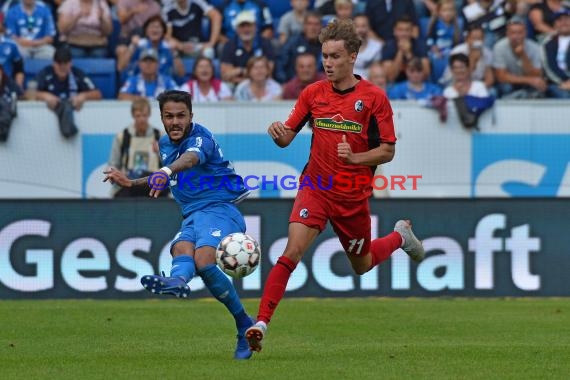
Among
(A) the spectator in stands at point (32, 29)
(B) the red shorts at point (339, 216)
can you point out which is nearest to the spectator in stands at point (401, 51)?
(A) the spectator in stands at point (32, 29)

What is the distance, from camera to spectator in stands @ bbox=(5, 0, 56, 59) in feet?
57.8

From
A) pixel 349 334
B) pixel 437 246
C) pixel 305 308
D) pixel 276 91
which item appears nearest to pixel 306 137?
pixel 276 91

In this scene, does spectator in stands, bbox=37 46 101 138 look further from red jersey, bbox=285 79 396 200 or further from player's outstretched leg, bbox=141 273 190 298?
player's outstretched leg, bbox=141 273 190 298

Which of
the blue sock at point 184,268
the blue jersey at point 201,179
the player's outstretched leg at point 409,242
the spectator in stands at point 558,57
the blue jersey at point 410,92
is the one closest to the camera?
the blue sock at point 184,268

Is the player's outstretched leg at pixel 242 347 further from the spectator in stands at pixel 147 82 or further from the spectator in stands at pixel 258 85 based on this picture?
the spectator in stands at pixel 147 82

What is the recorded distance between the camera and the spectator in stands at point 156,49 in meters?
17.3

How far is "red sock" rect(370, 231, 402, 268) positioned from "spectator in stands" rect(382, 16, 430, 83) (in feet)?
22.4

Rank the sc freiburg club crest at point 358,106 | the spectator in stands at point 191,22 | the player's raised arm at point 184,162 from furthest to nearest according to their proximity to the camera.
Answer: the spectator in stands at point 191,22 → the sc freiburg club crest at point 358,106 → the player's raised arm at point 184,162

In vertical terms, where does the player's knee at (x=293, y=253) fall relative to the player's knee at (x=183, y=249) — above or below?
below

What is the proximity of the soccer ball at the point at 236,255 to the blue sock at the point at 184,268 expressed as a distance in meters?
0.22

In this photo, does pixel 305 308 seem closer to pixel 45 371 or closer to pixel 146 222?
pixel 146 222

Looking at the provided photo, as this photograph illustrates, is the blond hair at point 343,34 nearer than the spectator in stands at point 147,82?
Yes

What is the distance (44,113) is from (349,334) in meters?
6.67

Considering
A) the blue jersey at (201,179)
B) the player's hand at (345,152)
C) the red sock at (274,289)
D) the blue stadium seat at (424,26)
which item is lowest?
the red sock at (274,289)
